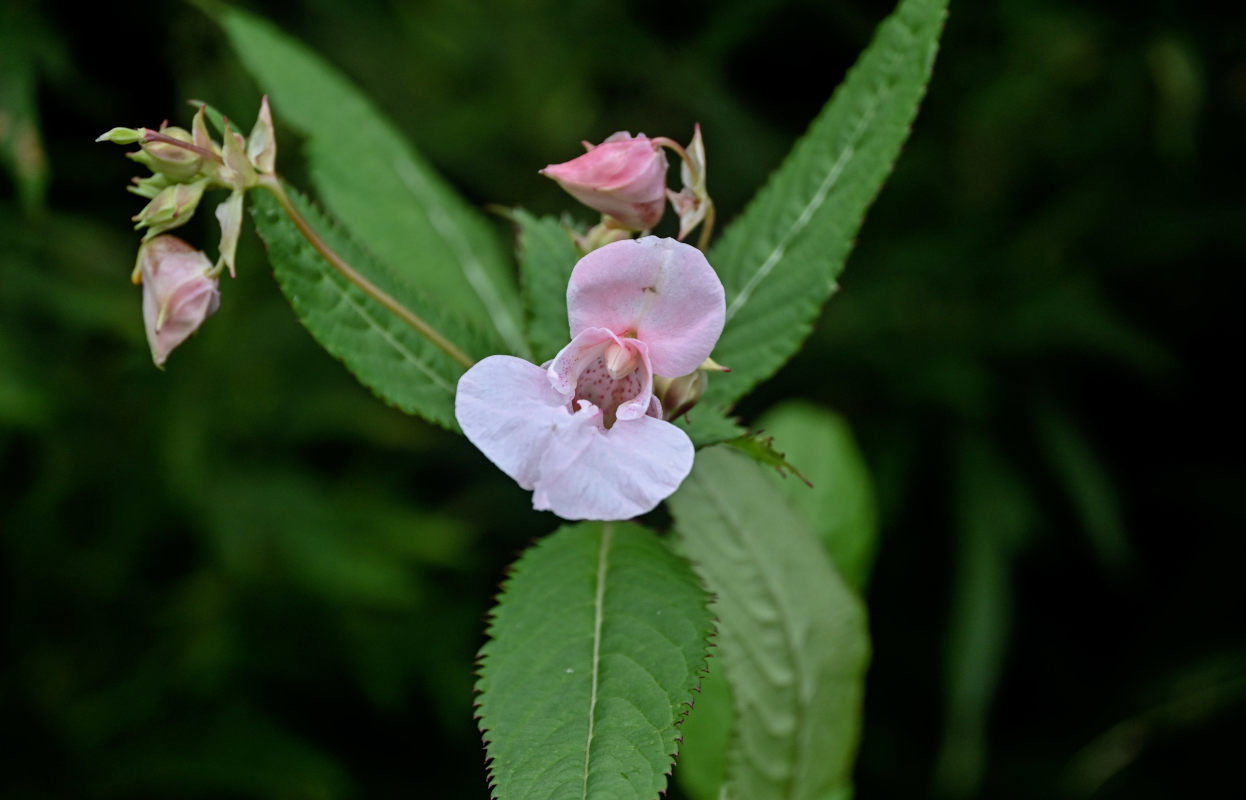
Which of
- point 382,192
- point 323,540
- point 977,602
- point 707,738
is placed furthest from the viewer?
point 977,602

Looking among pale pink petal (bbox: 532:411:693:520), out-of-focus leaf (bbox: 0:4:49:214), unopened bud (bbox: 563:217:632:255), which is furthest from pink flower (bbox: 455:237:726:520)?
out-of-focus leaf (bbox: 0:4:49:214)

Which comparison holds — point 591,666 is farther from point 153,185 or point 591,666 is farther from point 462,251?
point 462,251

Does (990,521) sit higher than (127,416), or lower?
higher

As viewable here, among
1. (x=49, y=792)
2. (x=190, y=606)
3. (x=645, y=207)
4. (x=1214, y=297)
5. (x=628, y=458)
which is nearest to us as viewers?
(x=628, y=458)

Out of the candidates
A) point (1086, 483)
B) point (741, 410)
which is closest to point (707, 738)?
point (741, 410)

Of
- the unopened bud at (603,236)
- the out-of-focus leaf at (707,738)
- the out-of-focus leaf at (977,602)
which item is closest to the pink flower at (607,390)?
the unopened bud at (603,236)

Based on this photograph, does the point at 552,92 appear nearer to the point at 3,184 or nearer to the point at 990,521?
the point at 3,184

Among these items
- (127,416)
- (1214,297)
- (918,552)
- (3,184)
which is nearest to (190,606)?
(127,416)
